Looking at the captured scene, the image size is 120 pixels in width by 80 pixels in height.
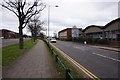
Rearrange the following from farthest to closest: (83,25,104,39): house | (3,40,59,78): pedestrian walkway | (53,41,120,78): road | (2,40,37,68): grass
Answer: (83,25,104,39): house, (2,40,37,68): grass, (53,41,120,78): road, (3,40,59,78): pedestrian walkway

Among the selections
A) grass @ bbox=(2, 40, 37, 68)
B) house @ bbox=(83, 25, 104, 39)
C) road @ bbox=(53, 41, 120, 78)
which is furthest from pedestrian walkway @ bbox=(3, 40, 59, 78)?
house @ bbox=(83, 25, 104, 39)

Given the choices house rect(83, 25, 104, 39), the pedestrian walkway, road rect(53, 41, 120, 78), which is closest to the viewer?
the pedestrian walkway

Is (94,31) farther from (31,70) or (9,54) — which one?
(31,70)

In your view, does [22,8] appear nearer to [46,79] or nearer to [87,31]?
[46,79]

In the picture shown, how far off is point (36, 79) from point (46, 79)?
406mm

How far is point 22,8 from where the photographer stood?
1179 inches

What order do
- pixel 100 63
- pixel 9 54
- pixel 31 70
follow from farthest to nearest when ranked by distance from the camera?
pixel 9 54 < pixel 100 63 < pixel 31 70

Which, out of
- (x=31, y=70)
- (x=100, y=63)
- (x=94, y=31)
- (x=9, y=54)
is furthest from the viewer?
(x=94, y=31)

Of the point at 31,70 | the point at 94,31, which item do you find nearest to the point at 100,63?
the point at 31,70

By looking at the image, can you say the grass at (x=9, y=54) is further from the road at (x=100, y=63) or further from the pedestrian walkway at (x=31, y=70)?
the road at (x=100, y=63)

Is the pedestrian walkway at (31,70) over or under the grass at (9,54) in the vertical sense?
under

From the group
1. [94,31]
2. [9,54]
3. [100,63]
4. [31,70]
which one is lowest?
[100,63]

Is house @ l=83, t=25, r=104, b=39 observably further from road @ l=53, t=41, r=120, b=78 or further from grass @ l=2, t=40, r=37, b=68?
road @ l=53, t=41, r=120, b=78

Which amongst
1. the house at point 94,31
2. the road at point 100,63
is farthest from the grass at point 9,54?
the house at point 94,31
